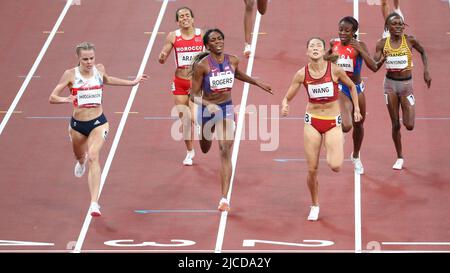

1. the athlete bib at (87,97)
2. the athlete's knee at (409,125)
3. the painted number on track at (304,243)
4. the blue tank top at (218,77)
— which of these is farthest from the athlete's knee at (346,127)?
the athlete bib at (87,97)

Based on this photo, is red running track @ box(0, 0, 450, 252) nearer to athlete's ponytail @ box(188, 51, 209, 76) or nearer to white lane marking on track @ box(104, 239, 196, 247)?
Result: white lane marking on track @ box(104, 239, 196, 247)

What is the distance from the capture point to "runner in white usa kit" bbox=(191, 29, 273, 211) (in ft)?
50.9

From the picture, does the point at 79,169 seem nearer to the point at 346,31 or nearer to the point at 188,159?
the point at 188,159

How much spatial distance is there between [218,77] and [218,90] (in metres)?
0.16

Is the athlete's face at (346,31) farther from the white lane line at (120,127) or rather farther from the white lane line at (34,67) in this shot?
the white lane line at (34,67)

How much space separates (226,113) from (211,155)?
2157mm

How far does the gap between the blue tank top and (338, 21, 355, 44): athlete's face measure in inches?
62.8

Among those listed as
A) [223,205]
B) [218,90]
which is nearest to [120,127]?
[218,90]

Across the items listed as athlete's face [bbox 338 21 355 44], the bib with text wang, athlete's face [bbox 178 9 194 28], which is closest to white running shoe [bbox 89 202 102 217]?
the bib with text wang

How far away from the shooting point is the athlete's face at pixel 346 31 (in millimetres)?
16156

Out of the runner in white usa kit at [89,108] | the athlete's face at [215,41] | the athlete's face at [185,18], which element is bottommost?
the runner in white usa kit at [89,108]

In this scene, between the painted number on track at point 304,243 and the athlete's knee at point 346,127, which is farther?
the athlete's knee at point 346,127

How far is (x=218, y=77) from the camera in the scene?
15.6 m

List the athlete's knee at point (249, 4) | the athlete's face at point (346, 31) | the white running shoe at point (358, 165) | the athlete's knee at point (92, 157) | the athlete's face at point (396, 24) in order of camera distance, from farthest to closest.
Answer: the athlete's knee at point (249, 4) < the white running shoe at point (358, 165) < the athlete's face at point (396, 24) < the athlete's face at point (346, 31) < the athlete's knee at point (92, 157)
